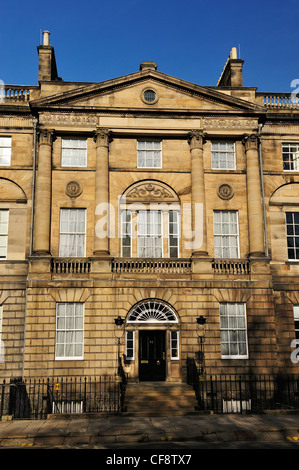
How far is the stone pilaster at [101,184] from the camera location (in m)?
22.5

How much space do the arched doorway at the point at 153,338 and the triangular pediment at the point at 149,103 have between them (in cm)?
1019

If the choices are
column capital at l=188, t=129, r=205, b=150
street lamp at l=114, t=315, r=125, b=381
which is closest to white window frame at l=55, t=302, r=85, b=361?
street lamp at l=114, t=315, r=125, b=381

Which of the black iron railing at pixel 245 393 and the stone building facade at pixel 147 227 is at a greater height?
the stone building facade at pixel 147 227

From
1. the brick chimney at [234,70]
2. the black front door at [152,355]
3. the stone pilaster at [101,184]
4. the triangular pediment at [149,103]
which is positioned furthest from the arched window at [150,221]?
the brick chimney at [234,70]

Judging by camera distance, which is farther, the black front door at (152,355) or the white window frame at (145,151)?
the white window frame at (145,151)

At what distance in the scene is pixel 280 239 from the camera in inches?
940

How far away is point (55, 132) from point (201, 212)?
8.45m

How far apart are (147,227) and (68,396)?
880cm

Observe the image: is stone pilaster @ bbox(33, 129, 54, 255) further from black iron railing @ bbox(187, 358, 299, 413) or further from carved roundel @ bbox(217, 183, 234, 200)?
black iron railing @ bbox(187, 358, 299, 413)

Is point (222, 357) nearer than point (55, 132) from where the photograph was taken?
Yes

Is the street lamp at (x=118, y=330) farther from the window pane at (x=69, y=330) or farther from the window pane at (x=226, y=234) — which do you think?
the window pane at (x=226, y=234)
